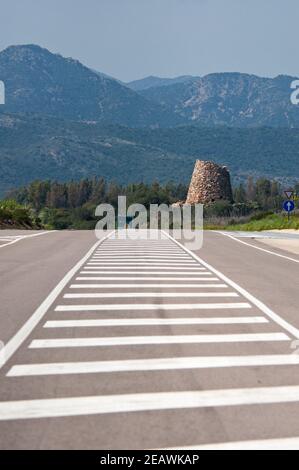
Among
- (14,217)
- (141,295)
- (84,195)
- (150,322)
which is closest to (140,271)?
(141,295)

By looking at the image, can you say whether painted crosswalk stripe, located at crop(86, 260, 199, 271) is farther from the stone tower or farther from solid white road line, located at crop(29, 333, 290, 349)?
the stone tower

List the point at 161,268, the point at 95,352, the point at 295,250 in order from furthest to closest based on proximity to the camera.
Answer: the point at 295,250
the point at 161,268
the point at 95,352

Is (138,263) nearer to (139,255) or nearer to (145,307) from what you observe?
(139,255)

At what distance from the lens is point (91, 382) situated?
6465 millimetres

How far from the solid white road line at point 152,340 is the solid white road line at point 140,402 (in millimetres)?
2007

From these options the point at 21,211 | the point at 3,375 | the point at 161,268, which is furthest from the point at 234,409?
the point at 21,211

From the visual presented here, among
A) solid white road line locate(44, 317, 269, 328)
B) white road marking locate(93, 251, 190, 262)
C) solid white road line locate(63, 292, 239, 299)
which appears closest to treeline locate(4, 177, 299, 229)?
white road marking locate(93, 251, 190, 262)

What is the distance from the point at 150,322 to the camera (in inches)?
371

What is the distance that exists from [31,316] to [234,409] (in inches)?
183

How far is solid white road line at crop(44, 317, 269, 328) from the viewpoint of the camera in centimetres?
921

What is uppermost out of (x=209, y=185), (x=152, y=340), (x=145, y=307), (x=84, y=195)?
(x=152, y=340)

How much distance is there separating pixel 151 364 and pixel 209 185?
90.4m
